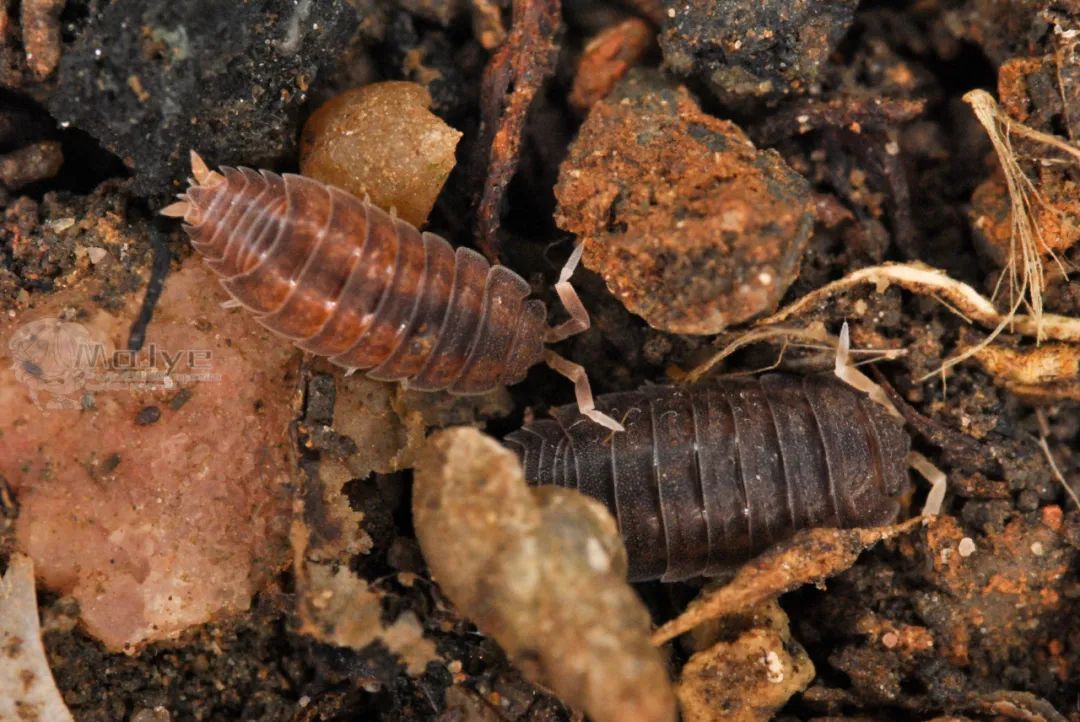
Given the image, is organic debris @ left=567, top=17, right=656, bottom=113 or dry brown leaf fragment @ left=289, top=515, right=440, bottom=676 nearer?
dry brown leaf fragment @ left=289, top=515, right=440, bottom=676

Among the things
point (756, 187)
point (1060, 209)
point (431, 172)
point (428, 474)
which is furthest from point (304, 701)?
point (1060, 209)

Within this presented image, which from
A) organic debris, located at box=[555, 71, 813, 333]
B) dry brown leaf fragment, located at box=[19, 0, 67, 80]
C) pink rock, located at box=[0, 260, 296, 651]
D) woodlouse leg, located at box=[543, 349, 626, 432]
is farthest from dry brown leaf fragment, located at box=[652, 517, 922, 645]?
dry brown leaf fragment, located at box=[19, 0, 67, 80]

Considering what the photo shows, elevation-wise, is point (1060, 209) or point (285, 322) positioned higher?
point (1060, 209)

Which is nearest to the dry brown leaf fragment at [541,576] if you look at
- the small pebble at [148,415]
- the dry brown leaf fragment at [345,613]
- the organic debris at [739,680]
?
the dry brown leaf fragment at [345,613]

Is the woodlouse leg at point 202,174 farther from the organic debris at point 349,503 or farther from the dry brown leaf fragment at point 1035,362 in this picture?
the dry brown leaf fragment at point 1035,362

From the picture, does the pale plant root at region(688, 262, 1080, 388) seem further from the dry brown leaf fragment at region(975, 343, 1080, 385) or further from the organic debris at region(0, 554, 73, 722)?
the organic debris at region(0, 554, 73, 722)

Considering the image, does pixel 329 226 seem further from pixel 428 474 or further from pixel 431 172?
pixel 428 474
